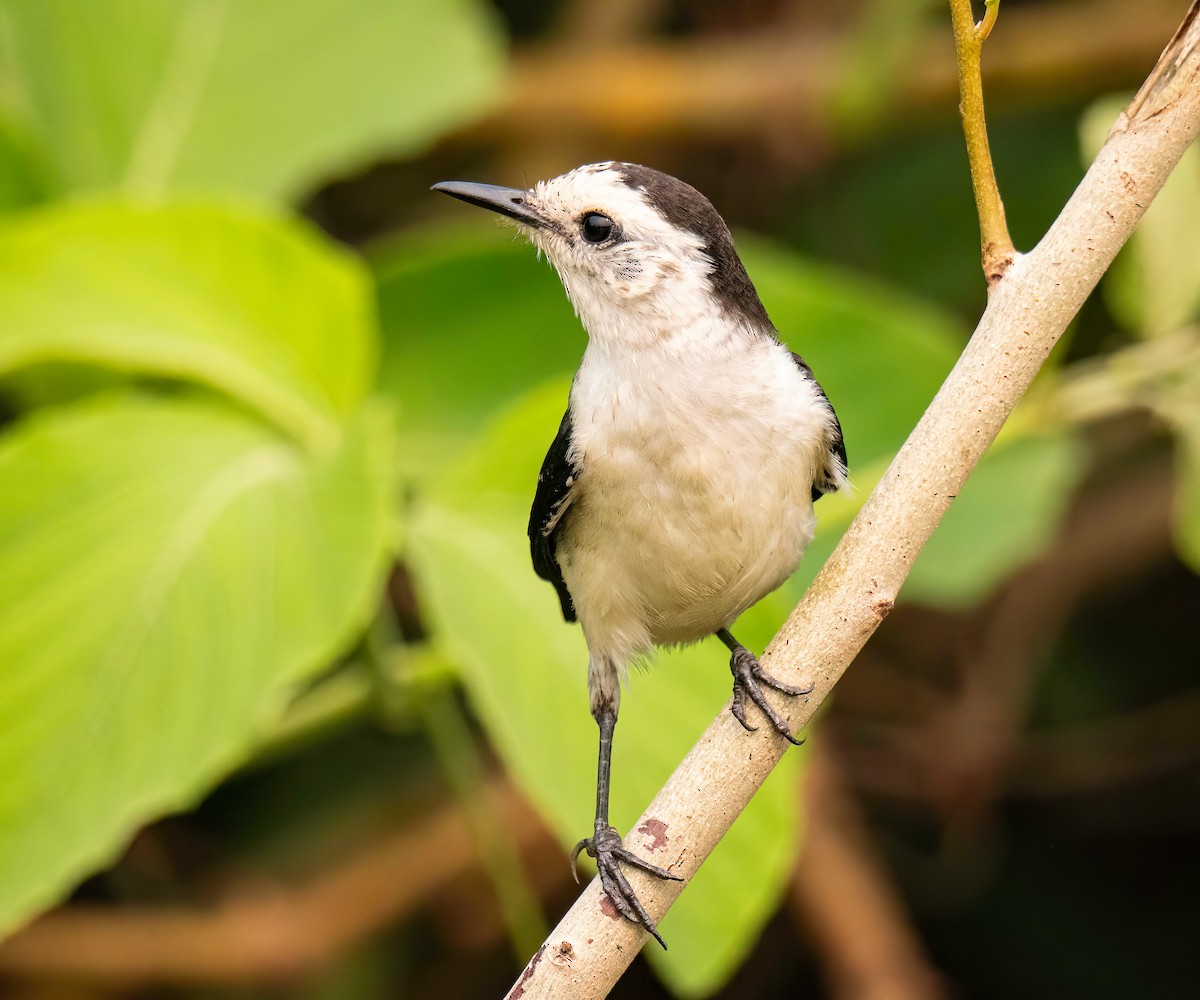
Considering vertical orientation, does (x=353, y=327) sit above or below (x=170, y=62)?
below

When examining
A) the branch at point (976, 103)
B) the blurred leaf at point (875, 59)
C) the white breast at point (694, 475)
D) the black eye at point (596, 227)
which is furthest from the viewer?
the blurred leaf at point (875, 59)

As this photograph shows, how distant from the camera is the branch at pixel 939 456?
4.76 feet

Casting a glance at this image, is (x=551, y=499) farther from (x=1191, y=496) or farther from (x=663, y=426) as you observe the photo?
(x=1191, y=496)

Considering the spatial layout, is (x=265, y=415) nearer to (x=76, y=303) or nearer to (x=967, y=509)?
(x=76, y=303)

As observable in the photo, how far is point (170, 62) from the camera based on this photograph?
124 inches

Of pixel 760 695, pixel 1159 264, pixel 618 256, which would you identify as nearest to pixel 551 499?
pixel 618 256

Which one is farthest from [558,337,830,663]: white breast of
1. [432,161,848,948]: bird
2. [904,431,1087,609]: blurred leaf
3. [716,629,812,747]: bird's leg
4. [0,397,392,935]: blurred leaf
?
[904,431,1087,609]: blurred leaf

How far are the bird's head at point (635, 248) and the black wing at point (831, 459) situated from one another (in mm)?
96

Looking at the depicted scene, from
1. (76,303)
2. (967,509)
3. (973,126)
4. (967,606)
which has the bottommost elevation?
(967,606)

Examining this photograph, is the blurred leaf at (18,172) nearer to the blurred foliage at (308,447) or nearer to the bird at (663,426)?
the blurred foliage at (308,447)

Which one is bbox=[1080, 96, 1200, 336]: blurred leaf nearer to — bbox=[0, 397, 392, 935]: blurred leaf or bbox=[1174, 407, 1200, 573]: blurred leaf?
bbox=[1174, 407, 1200, 573]: blurred leaf

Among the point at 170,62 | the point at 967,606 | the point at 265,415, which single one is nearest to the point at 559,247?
the point at 265,415

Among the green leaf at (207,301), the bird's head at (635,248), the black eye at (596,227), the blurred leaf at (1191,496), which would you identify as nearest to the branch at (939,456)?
the bird's head at (635,248)

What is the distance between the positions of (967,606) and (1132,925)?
851mm
